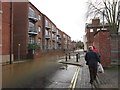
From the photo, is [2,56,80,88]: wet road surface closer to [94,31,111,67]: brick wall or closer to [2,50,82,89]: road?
[2,50,82,89]: road

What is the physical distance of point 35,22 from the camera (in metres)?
30.6

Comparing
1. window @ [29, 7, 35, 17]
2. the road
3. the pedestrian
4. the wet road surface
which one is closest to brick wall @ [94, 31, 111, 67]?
the road

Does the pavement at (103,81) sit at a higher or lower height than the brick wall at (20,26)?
lower

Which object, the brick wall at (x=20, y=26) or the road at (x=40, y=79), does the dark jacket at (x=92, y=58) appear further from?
the brick wall at (x=20, y=26)

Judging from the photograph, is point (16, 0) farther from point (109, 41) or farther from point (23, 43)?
point (109, 41)

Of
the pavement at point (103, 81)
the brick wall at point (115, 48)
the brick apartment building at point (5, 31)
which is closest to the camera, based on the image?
the pavement at point (103, 81)

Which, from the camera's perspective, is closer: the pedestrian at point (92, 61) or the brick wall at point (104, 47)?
the pedestrian at point (92, 61)

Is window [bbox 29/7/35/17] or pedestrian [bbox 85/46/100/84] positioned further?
window [bbox 29/7/35/17]

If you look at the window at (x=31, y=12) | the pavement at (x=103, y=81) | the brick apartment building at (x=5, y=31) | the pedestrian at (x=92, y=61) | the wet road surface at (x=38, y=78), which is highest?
the window at (x=31, y=12)

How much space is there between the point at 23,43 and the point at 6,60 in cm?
846

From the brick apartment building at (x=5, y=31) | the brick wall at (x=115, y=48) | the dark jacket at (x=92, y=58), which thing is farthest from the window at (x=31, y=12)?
the dark jacket at (x=92, y=58)

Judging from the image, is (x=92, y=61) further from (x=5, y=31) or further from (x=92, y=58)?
(x=5, y=31)

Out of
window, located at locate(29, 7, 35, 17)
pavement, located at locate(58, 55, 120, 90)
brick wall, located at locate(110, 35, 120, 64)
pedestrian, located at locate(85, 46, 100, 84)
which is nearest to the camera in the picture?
pavement, located at locate(58, 55, 120, 90)

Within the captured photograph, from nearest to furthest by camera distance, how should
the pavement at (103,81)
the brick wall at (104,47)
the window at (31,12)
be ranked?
1. the pavement at (103,81)
2. the brick wall at (104,47)
3. the window at (31,12)
